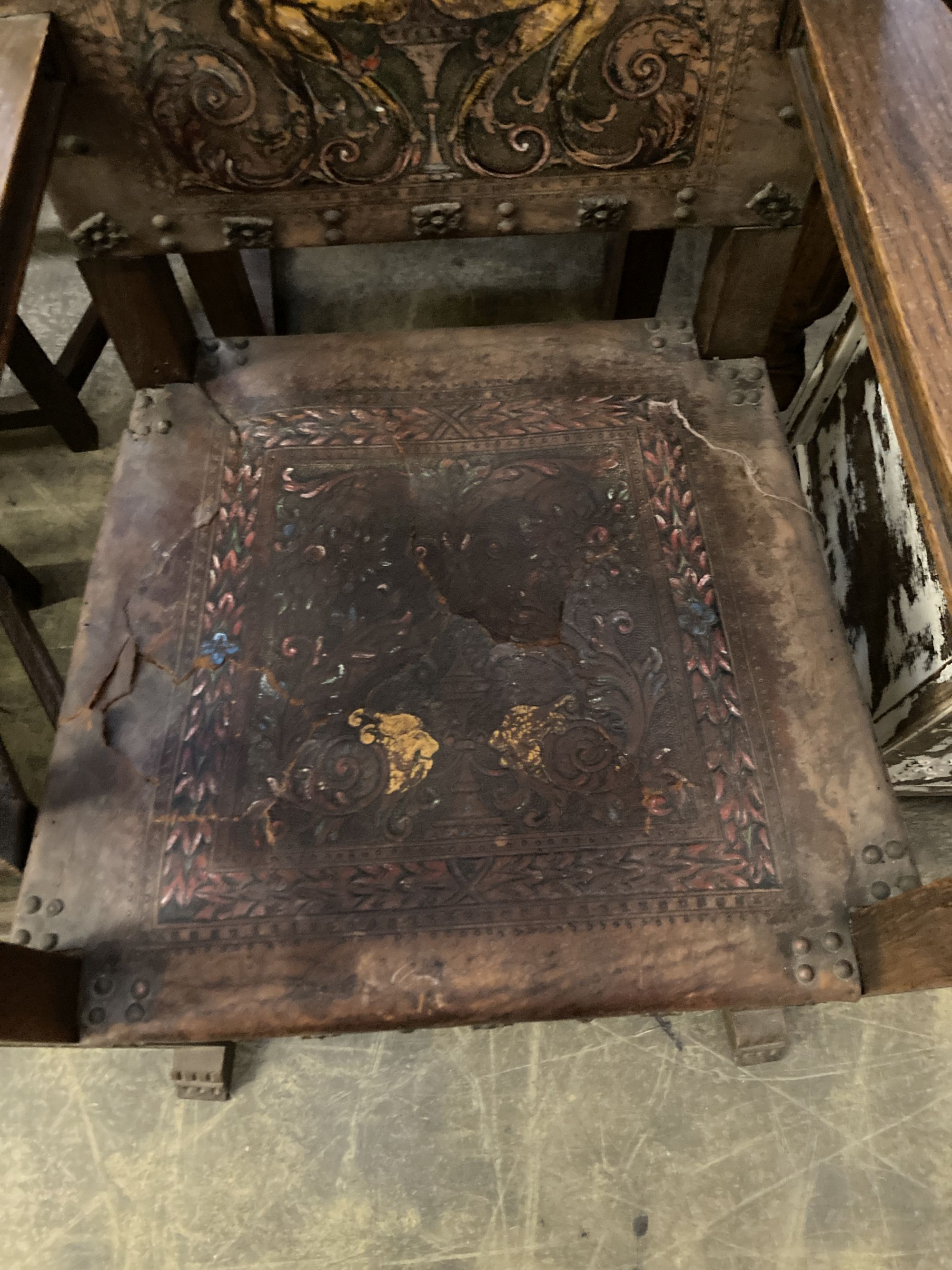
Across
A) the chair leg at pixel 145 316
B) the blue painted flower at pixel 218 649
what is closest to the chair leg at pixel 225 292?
the chair leg at pixel 145 316

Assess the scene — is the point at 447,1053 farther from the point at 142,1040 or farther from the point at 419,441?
the point at 419,441

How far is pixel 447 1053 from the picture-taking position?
1533mm

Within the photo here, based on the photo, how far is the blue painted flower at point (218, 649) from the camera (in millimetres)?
1039

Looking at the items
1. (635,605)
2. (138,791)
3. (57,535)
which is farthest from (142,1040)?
(57,535)

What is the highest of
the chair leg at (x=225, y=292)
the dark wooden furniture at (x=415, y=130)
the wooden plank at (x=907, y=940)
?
the dark wooden furniture at (x=415, y=130)

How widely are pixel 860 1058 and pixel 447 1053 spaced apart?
74cm

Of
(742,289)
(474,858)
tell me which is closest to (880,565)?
(742,289)

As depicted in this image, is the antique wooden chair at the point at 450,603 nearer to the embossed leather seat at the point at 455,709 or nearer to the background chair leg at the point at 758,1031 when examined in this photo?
the embossed leather seat at the point at 455,709

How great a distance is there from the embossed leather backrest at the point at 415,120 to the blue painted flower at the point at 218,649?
497 mm

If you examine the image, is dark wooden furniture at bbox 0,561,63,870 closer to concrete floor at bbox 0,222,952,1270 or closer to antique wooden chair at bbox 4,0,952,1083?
antique wooden chair at bbox 4,0,952,1083

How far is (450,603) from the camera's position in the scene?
3.54ft

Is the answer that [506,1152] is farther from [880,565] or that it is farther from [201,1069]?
[880,565]

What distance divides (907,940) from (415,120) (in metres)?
1.01

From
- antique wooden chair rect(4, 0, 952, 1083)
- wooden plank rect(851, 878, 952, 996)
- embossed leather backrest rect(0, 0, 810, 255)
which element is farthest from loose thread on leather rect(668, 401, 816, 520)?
wooden plank rect(851, 878, 952, 996)
